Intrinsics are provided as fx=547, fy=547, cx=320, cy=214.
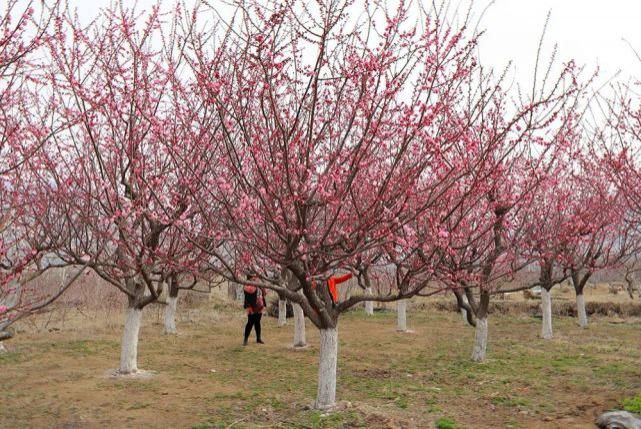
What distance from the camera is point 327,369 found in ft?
21.2

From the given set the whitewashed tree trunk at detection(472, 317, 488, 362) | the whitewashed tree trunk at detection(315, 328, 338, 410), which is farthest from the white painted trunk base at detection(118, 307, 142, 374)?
the whitewashed tree trunk at detection(472, 317, 488, 362)

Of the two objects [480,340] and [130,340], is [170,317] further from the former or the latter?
[480,340]

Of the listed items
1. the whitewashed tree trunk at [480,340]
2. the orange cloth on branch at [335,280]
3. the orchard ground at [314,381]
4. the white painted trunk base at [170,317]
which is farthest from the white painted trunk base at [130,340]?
the white painted trunk base at [170,317]

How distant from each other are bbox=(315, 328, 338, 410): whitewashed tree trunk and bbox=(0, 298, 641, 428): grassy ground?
228mm

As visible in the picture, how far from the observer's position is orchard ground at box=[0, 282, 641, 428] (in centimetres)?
650

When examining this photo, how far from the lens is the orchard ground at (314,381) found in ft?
21.3

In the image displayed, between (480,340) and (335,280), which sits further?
(480,340)

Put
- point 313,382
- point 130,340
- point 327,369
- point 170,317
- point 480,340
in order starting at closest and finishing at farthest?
point 327,369 → point 313,382 → point 130,340 → point 480,340 → point 170,317

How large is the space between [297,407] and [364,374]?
2.67 metres

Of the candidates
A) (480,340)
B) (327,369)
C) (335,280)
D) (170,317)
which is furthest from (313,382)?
(170,317)

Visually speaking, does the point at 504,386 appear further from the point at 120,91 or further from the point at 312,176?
the point at 120,91

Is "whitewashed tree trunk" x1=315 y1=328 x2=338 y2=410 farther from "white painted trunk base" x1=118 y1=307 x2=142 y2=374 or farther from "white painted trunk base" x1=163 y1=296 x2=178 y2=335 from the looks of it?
"white painted trunk base" x1=163 y1=296 x2=178 y2=335

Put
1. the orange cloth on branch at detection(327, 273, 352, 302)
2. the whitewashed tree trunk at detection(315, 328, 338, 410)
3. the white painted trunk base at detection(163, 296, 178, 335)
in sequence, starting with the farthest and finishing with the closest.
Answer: the white painted trunk base at detection(163, 296, 178, 335)
the orange cloth on branch at detection(327, 273, 352, 302)
the whitewashed tree trunk at detection(315, 328, 338, 410)

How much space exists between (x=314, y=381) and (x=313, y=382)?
0.29 ft
